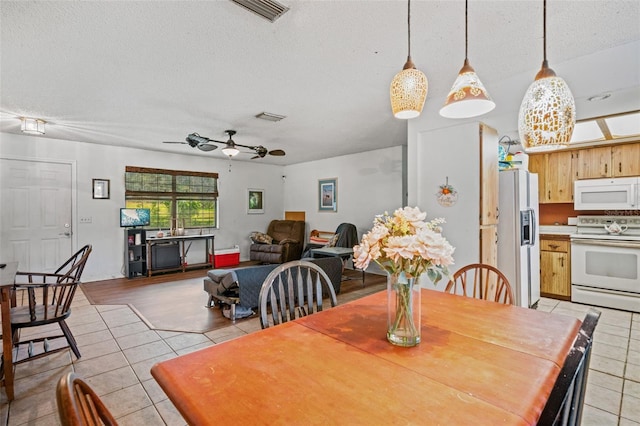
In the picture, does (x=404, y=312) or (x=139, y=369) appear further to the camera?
(x=139, y=369)

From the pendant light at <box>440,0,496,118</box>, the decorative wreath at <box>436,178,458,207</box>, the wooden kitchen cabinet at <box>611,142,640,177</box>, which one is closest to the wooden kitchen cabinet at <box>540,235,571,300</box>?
the wooden kitchen cabinet at <box>611,142,640,177</box>

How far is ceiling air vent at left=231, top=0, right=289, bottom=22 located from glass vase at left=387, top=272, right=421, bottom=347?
69.2 inches

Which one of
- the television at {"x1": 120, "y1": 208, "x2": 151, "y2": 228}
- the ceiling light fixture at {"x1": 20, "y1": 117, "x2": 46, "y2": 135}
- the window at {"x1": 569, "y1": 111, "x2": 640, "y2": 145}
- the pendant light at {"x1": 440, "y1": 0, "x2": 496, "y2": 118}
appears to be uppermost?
the ceiling light fixture at {"x1": 20, "y1": 117, "x2": 46, "y2": 135}

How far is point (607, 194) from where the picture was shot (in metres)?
4.30

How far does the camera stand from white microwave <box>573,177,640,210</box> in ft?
13.5

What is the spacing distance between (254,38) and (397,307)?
213 centimetres

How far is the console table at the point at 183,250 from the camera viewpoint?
6.00 m

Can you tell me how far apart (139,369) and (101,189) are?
463 centimetres

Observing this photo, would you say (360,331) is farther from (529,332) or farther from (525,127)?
(525,127)

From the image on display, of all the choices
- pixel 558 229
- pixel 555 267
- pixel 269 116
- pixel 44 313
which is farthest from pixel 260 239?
pixel 558 229

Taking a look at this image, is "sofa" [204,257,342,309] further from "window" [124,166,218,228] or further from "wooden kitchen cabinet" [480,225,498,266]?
"window" [124,166,218,228]

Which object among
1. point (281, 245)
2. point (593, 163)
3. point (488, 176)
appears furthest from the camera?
point (281, 245)

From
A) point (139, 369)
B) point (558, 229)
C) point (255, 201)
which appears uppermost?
point (255, 201)

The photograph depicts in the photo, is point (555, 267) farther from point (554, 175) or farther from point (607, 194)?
point (554, 175)
